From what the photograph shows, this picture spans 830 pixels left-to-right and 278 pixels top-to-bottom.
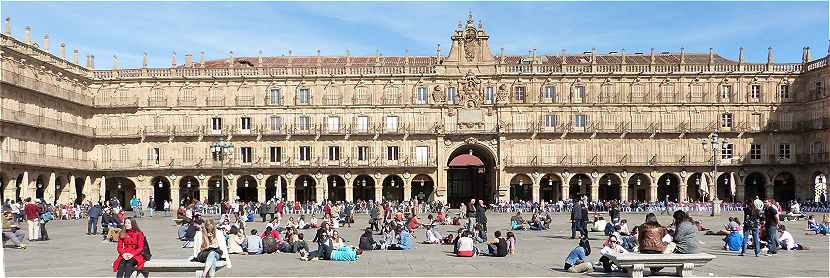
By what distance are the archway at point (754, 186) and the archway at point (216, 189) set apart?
127 ft

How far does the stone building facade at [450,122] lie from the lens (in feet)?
232

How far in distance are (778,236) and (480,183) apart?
5121 cm

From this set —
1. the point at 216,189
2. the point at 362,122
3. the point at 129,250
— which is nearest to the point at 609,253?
the point at 129,250

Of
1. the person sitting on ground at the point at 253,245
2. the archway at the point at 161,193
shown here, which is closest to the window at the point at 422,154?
the archway at the point at 161,193

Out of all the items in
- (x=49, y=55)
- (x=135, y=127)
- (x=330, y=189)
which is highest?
(x=49, y=55)

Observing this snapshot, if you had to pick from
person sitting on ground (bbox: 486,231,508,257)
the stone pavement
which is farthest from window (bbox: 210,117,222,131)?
person sitting on ground (bbox: 486,231,508,257)

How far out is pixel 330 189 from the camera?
73.6m

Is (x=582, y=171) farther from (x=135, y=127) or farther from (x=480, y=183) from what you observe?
(x=135, y=127)

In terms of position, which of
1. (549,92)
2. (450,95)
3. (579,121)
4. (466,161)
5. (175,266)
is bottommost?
(175,266)

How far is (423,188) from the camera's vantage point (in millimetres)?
74188

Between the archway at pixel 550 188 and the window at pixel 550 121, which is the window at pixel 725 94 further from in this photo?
the archway at pixel 550 188

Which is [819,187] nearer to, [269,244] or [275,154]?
[275,154]

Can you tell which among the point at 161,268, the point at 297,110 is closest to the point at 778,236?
the point at 161,268

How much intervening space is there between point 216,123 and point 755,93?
39.6 m
